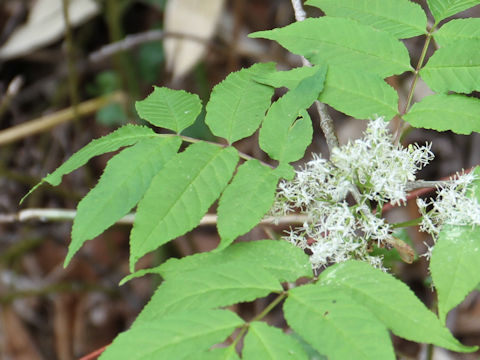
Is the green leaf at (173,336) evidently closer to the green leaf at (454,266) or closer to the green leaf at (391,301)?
the green leaf at (391,301)

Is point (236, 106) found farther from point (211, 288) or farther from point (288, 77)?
point (211, 288)

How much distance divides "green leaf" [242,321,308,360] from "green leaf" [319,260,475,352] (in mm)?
155

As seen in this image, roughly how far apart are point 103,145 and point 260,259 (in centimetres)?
49

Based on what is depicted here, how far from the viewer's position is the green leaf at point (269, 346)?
1113 millimetres

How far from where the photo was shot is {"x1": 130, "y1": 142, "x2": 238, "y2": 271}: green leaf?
126 centimetres

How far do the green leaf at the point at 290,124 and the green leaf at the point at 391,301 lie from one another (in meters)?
0.31

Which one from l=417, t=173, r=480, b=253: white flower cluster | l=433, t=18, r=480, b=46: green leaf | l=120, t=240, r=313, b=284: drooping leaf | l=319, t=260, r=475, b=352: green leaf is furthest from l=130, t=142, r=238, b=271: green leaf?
l=433, t=18, r=480, b=46: green leaf

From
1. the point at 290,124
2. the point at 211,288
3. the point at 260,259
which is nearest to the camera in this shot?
the point at 211,288

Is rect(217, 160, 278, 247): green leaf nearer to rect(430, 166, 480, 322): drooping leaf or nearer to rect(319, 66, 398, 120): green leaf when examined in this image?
rect(319, 66, 398, 120): green leaf

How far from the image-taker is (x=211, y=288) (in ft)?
4.02

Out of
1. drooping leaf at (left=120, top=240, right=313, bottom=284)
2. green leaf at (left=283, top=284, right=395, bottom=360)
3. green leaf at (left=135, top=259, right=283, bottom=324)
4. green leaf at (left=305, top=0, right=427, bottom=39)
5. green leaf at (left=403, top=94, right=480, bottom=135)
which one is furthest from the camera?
green leaf at (left=305, top=0, right=427, bottom=39)

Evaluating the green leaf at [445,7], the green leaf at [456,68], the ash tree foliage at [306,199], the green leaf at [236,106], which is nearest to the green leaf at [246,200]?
the ash tree foliage at [306,199]

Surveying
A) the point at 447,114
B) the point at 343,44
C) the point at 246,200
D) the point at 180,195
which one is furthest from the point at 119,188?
the point at 447,114

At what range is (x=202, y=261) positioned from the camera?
1.35 metres
